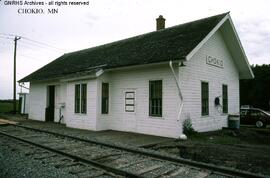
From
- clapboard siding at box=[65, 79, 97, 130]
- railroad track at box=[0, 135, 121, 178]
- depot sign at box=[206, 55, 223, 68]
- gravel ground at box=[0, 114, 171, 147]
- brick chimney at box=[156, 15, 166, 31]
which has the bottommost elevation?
gravel ground at box=[0, 114, 171, 147]

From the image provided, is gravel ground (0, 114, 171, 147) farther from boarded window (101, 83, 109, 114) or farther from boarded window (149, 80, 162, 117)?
boarded window (101, 83, 109, 114)

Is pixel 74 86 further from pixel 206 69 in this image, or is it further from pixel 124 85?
pixel 206 69

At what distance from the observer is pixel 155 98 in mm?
12945

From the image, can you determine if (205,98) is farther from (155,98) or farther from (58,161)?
(58,161)

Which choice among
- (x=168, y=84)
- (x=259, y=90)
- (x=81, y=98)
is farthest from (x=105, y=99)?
(x=259, y=90)

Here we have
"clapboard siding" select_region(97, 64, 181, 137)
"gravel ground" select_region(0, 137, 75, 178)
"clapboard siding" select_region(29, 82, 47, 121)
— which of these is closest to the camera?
"gravel ground" select_region(0, 137, 75, 178)

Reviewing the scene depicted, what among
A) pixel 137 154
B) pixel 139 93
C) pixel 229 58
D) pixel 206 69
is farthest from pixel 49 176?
pixel 229 58

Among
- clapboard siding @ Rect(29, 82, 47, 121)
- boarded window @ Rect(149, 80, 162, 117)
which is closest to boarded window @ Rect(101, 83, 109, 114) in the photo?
boarded window @ Rect(149, 80, 162, 117)

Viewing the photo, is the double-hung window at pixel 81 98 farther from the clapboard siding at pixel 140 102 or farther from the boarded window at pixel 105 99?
the clapboard siding at pixel 140 102

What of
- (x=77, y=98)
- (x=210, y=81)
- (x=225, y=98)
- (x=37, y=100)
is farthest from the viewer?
(x=37, y=100)

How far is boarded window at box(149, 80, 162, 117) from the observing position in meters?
12.8

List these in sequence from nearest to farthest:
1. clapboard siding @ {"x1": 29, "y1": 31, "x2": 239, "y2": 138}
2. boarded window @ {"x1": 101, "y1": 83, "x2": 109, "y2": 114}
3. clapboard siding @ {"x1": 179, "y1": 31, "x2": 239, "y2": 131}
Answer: clapboard siding @ {"x1": 29, "y1": 31, "x2": 239, "y2": 138}, clapboard siding @ {"x1": 179, "y1": 31, "x2": 239, "y2": 131}, boarded window @ {"x1": 101, "y1": 83, "x2": 109, "y2": 114}

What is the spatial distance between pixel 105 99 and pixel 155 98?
350 cm

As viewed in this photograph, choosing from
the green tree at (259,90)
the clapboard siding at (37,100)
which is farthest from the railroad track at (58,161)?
the green tree at (259,90)
